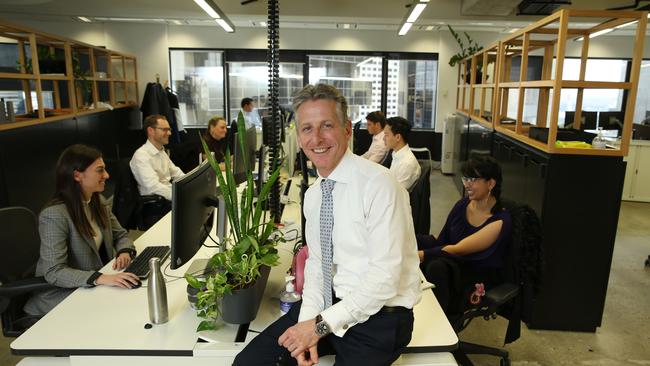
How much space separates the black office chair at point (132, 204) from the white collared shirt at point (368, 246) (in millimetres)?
2435

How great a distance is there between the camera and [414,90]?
923cm

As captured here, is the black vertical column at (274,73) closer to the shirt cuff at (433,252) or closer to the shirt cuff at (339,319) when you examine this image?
the shirt cuff at (433,252)

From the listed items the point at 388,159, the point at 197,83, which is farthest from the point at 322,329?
the point at 197,83

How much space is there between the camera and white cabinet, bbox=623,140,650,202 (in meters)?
6.08

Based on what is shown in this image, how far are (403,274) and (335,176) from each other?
0.37m

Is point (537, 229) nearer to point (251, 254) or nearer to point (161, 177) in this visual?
point (251, 254)

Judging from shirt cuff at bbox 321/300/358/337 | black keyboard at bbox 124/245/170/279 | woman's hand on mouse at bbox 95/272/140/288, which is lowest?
black keyboard at bbox 124/245/170/279

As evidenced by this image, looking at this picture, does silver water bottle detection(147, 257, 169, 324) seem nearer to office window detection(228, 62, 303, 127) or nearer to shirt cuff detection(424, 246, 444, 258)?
shirt cuff detection(424, 246, 444, 258)

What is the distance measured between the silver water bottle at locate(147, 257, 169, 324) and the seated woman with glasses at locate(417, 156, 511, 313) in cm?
120

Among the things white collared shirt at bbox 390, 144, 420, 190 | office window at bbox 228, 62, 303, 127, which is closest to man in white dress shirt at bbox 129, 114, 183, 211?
white collared shirt at bbox 390, 144, 420, 190

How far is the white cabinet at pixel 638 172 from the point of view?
6.08 metres

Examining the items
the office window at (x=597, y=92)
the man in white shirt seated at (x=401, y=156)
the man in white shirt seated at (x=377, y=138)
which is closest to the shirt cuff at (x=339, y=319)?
the man in white shirt seated at (x=401, y=156)

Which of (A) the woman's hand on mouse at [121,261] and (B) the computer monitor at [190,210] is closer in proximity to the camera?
(B) the computer monitor at [190,210]

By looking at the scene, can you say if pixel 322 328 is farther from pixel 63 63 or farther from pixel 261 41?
pixel 261 41
